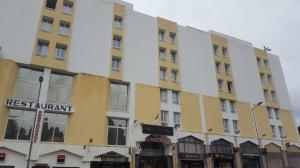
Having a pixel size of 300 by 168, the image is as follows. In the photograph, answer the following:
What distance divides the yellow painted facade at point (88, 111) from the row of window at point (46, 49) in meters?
3.17

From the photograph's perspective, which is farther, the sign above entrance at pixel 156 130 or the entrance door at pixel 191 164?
the entrance door at pixel 191 164

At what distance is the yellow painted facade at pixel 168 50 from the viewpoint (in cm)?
3312

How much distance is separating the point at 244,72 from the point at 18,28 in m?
33.5

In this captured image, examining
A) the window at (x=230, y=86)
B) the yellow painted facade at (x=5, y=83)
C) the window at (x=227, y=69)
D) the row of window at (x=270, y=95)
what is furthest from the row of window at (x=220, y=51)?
the yellow painted facade at (x=5, y=83)

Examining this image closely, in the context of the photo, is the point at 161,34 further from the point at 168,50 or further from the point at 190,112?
the point at 190,112

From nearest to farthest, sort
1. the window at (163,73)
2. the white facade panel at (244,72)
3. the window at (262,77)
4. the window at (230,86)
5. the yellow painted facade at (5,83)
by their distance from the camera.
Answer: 1. the yellow painted facade at (5,83)
2. the window at (163,73)
3. the window at (230,86)
4. the white facade panel at (244,72)
5. the window at (262,77)

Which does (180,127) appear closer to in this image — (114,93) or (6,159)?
(114,93)

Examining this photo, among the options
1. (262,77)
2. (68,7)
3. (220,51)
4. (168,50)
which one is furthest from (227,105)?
(68,7)

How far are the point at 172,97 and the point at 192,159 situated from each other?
26.9 feet

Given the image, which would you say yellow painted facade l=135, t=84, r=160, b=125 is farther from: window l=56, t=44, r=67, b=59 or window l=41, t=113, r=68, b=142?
window l=56, t=44, r=67, b=59

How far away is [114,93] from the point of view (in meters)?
29.5

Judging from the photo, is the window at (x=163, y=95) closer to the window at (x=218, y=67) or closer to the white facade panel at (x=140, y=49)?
the white facade panel at (x=140, y=49)

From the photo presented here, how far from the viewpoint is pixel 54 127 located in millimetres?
24906

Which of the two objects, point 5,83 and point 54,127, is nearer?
point 5,83
